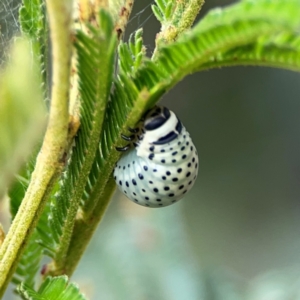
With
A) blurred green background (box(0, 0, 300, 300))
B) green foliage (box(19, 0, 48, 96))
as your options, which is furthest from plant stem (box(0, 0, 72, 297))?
blurred green background (box(0, 0, 300, 300))

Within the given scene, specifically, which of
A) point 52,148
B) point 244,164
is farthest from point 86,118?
point 244,164

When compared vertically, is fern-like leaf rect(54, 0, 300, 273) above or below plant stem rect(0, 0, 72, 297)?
above

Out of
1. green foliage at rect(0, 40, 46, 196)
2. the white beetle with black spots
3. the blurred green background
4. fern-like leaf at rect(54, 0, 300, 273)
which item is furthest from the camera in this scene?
the blurred green background

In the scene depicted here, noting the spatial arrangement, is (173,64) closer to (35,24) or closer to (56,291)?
(35,24)

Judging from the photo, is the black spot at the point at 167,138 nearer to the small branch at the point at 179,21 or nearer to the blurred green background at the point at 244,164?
the small branch at the point at 179,21

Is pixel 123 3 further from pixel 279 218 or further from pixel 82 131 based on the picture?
pixel 279 218

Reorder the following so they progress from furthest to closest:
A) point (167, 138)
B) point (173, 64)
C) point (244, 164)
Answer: point (244, 164)
point (167, 138)
point (173, 64)

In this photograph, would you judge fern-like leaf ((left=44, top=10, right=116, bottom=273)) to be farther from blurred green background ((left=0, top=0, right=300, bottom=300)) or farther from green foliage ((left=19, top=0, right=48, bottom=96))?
blurred green background ((left=0, top=0, right=300, bottom=300))
